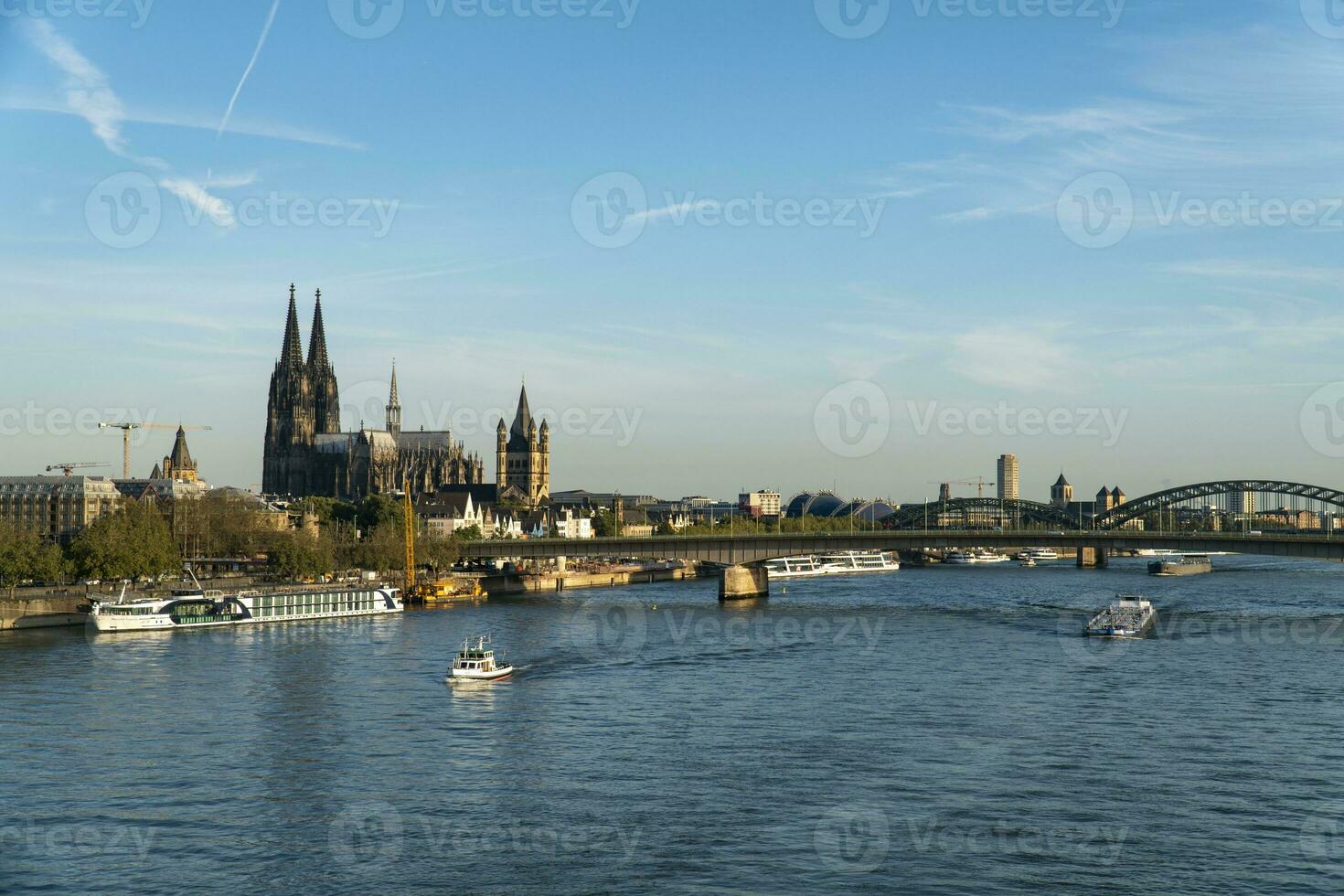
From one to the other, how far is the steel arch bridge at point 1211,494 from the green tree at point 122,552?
113449mm

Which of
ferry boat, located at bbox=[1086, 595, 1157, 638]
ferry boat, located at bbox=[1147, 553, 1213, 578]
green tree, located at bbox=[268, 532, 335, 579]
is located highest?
green tree, located at bbox=[268, 532, 335, 579]

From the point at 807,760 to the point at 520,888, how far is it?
13.2 meters

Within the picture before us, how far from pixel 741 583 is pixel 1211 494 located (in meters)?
79.4

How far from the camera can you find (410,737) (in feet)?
144

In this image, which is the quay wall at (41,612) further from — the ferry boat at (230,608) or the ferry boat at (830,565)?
the ferry boat at (830,565)

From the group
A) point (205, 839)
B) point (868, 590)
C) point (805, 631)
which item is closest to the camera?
point (205, 839)

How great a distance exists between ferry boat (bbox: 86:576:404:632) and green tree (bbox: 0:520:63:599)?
742 centimetres

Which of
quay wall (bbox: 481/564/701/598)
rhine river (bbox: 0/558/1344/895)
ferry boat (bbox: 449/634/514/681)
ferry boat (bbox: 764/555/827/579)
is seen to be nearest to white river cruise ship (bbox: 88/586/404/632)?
rhine river (bbox: 0/558/1344/895)

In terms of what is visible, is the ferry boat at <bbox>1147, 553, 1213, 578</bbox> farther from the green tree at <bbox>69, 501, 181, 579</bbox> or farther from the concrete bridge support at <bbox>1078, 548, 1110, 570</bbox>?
the green tree at <bbox>69, 501, 181, 579</bbox>

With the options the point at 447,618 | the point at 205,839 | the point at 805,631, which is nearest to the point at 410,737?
the point at 205,839

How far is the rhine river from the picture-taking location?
3005 centimetres

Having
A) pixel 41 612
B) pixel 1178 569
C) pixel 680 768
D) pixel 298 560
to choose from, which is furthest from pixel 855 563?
pixel 680 768

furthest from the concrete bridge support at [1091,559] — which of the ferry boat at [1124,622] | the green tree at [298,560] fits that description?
the green tree at [298,560]

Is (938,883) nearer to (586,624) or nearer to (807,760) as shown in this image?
(807,760)
